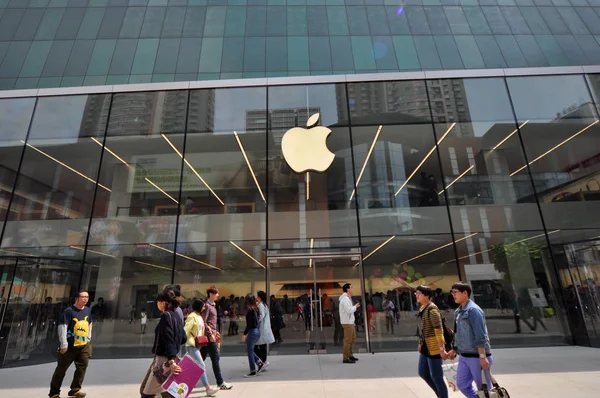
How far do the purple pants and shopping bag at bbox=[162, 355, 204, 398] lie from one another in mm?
3270

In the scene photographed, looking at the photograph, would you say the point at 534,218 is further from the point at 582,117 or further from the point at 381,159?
the point at 381,159

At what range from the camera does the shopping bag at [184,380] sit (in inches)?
161

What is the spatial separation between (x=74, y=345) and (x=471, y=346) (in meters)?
6.06

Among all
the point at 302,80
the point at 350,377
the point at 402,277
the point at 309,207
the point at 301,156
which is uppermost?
the point at 302,80

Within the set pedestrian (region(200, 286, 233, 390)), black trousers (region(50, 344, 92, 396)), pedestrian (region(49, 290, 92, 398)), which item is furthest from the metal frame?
black trousers (region(50, 344, 92, 396))

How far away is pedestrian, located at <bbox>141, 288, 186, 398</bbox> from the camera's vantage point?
408cm

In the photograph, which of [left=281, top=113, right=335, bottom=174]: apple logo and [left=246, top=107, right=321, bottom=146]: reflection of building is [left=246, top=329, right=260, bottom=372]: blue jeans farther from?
[left=246, top=107, right=321, bottom=146]: reflection of building

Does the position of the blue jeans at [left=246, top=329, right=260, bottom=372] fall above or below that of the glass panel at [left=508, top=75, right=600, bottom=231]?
below

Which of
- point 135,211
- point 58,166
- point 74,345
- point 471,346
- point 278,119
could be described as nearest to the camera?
point 471,346

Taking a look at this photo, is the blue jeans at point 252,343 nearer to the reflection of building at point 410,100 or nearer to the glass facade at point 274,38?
the reflection of building at point 410,100

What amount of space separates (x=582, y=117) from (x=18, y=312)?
20100 mm

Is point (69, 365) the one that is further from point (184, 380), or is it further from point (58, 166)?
point (58, 166)

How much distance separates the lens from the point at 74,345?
555cm

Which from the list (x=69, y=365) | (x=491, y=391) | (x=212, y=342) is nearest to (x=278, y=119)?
(x=212, y=342)
